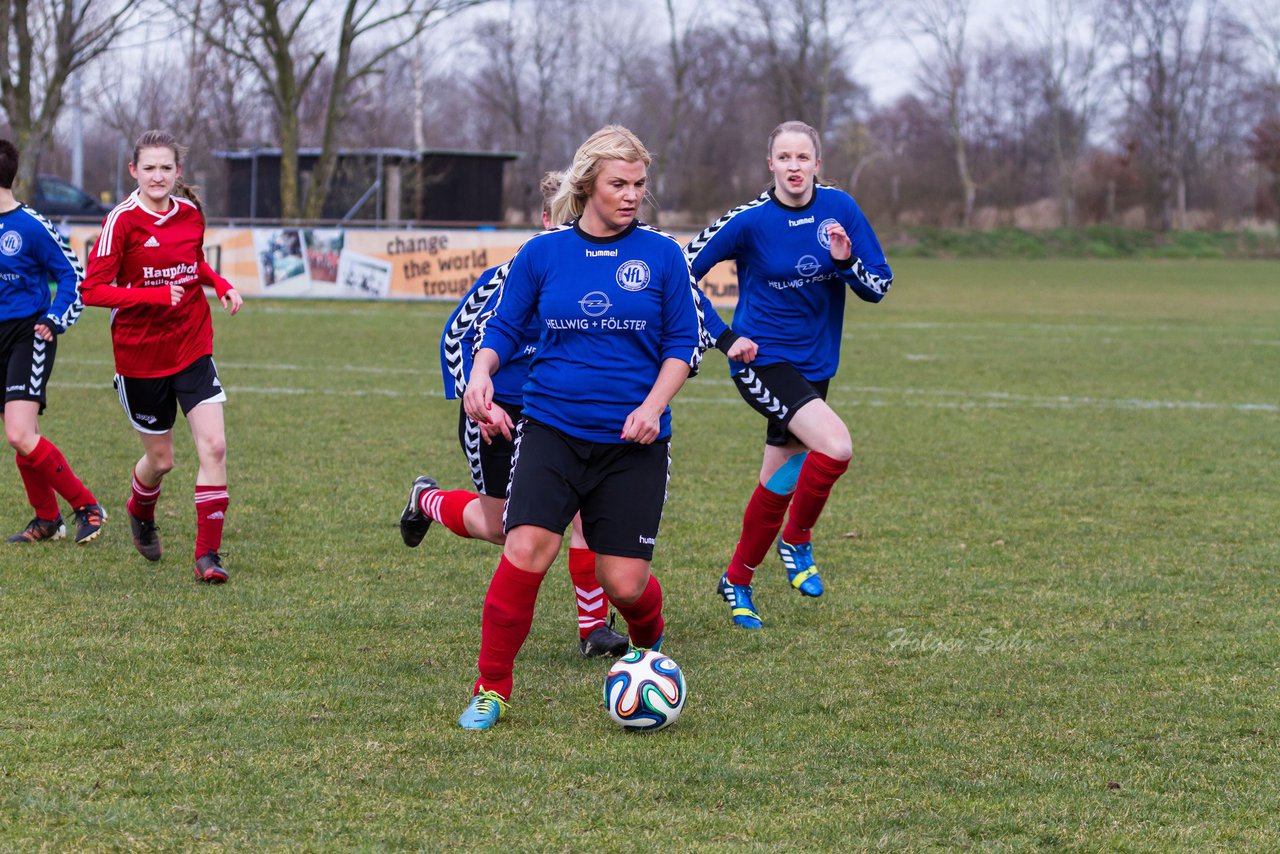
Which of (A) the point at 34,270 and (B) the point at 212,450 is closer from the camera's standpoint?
(B) the point at 212,450

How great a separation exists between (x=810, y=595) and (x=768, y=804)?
2.44 meters

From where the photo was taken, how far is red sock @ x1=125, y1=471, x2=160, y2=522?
637 centimetres

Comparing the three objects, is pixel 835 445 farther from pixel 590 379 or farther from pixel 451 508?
pixel 590 379

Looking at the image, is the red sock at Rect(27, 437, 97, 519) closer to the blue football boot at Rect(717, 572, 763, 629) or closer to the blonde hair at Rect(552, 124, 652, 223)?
the blue football boot at Rect(717, 572, 763, 629)

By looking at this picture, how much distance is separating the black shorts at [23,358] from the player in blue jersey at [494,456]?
2.32 m

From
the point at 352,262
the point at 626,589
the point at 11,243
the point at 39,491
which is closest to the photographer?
the point at 626,589

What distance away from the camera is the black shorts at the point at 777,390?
590 cm

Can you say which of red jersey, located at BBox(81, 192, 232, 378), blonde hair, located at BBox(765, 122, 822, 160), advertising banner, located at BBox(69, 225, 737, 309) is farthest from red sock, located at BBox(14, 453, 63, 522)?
advertising banner, located at BBox(69, 225, 737, 309)

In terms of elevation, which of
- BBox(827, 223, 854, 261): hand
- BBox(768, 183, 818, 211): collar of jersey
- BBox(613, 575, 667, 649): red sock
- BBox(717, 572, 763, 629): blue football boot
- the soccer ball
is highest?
BBox(768, 183, 818, 211): collar of jersey

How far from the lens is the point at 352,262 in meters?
23.2

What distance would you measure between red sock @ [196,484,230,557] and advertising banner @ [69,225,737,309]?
17.2 metres

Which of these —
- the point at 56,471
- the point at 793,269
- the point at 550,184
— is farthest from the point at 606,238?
the point at 56,471

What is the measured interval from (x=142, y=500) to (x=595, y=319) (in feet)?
9.95

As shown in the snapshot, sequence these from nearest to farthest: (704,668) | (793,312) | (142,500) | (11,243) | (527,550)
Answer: (527,550) → (704,668) → (793,312) → (142,500) → (11,243)
